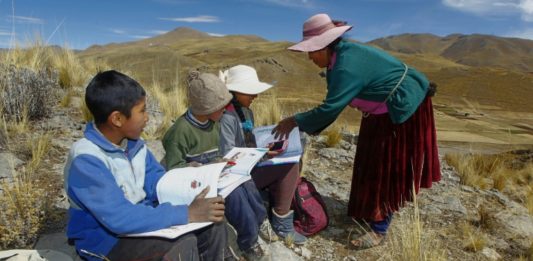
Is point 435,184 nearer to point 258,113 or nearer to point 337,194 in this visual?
point 337,194

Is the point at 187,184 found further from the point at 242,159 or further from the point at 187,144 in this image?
the point at 187,144

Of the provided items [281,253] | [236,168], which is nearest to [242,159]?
[236,168]

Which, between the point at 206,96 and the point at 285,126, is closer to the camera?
the point at 206,96

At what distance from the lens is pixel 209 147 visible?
277cm

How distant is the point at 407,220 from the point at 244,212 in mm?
1041

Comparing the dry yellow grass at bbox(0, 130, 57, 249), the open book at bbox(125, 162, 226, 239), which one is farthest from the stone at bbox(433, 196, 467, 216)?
the dry yellow grass at bbox(0, 130, 57, 249)

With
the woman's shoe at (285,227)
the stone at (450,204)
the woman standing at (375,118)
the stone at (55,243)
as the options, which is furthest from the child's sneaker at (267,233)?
the stone at (450,204)

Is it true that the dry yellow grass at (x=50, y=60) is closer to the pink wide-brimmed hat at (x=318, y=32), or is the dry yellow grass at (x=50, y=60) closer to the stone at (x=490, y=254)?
the pink wide-brimmed hat at (x=318, y=32)

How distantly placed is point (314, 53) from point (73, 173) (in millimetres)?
1687

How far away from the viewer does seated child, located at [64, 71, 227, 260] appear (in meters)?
1.82

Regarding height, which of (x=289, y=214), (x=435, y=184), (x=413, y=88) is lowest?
(x=435, y=184)

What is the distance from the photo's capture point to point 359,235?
339cm

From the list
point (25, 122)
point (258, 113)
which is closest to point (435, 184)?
point (258, 113)

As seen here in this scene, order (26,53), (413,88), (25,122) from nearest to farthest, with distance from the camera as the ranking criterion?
1. (413,88)
2. (25,122)
3. (26,53)
